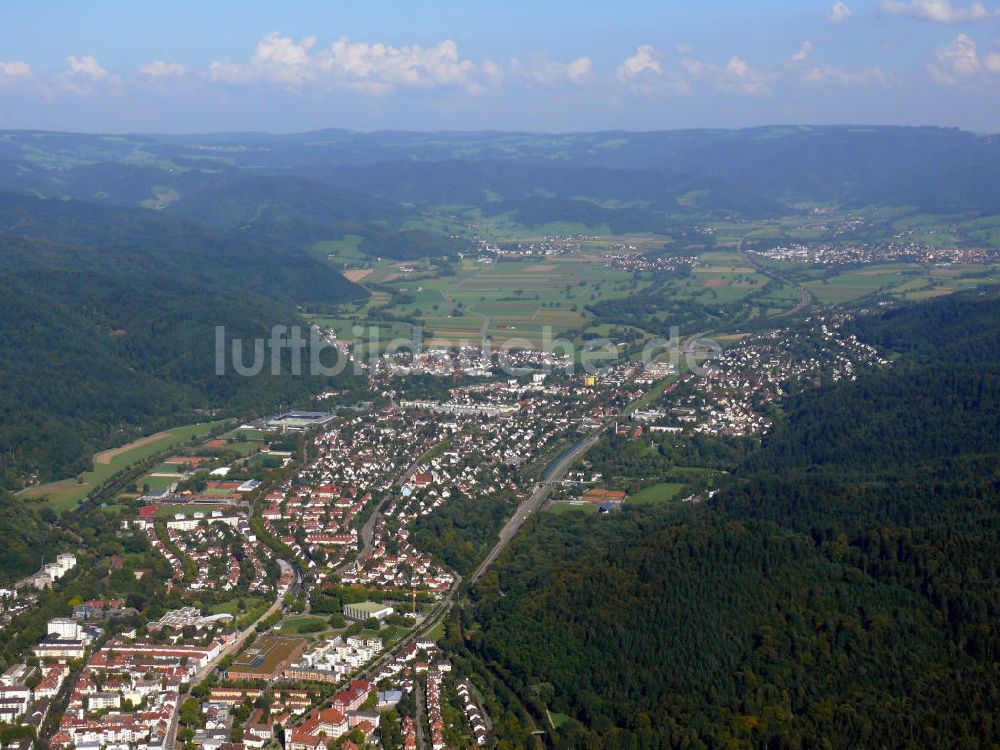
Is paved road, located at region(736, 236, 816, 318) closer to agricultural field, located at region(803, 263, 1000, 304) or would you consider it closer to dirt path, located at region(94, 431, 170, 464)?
agricultural field, located at region(803, 263, 1000, 304)

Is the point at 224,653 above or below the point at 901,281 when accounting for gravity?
below

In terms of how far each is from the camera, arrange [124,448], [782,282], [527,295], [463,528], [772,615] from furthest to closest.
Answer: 1. [782,282]
2. [527,295]
3. [124,448]
4. [463,528]
5. [772,615]

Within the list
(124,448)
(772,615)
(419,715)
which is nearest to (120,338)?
(124,448)

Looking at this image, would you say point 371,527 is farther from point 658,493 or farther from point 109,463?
point 109,463

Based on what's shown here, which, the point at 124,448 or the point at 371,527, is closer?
the point at 371,527

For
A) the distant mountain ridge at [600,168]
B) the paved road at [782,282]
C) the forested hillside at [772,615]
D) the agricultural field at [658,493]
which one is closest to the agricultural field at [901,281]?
the paved road at [782,282]

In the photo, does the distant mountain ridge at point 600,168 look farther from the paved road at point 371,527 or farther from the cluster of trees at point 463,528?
the cluster of trees at point 463,528

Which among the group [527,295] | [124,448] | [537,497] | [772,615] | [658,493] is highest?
[772,615]

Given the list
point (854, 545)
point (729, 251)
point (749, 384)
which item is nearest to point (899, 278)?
point (729, 251)
